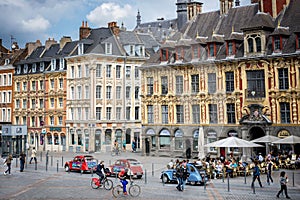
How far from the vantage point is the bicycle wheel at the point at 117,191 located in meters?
22.4

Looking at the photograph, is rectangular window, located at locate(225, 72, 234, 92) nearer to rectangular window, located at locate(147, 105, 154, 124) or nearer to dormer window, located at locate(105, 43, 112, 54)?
rectangular window, located at locate(147, 105, 154, 124)

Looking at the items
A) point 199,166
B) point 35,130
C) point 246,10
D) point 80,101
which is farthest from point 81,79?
point 199,166

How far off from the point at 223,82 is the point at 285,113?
22.1ft

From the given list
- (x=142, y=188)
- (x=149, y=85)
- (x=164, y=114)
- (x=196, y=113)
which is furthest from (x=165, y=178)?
(x=149, y=85)

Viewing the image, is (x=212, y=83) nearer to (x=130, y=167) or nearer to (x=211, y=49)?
(x=211, y=49)

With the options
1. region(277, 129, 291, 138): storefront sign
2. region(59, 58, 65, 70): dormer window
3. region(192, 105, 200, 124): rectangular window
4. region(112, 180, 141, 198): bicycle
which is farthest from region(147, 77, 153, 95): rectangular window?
region(112, 180, 141, 198): bicycle

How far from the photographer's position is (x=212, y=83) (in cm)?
4272

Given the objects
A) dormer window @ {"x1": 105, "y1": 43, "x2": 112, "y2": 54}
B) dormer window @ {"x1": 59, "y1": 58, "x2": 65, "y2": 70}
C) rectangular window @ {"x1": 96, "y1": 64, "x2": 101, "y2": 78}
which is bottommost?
rectangular window @ {"x1": 96, "y1": 64, "x2": 101, "y2": 78}

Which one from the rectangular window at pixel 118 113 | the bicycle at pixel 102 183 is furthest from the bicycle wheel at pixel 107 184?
the rectangular window at pixel 118 113

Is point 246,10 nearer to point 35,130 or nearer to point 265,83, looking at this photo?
point 265,83

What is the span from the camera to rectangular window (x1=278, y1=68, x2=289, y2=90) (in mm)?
37844

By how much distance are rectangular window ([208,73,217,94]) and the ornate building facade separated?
0.10 metres

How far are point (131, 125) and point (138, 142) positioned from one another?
253 cm

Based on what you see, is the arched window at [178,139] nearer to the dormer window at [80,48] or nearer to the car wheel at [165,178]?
the car wheel at [165,178]
